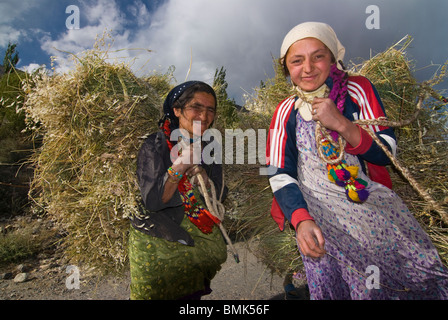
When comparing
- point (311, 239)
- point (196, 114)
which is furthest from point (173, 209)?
point (311, 239)

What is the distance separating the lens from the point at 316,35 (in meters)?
1.46

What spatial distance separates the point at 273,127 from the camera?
173 centimetres

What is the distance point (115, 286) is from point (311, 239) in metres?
2.96

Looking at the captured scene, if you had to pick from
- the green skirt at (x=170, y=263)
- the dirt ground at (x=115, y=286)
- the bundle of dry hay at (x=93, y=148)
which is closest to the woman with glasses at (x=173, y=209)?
the green skirt at (x=170, y=263)

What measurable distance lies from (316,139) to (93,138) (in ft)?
5.03

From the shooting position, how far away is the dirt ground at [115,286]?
130 inches

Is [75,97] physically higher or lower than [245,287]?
higher

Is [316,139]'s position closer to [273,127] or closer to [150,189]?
[273,127]

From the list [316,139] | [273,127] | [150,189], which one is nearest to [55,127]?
[150,189]

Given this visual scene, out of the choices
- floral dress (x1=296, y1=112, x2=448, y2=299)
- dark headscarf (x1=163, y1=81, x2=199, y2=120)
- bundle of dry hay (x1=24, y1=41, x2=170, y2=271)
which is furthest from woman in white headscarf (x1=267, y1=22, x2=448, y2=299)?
bundle of dry hay (x1=24, y1=41, x2=170, y2=271)

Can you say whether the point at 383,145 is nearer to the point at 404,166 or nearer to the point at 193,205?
the point at 404,166

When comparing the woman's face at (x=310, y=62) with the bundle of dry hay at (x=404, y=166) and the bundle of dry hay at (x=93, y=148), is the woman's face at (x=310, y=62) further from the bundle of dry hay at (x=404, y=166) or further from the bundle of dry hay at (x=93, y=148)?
the bundle of dry hay at (x=93, y=148)

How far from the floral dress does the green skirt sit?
0.85 meters

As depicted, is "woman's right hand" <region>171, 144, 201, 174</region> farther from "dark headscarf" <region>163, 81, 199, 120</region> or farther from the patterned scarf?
"dark headscarf" <region>163, 81, 199, 120</region>
